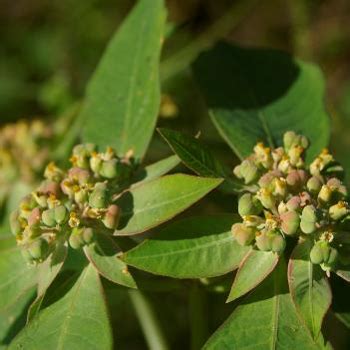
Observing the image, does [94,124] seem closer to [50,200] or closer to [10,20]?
[50,200]

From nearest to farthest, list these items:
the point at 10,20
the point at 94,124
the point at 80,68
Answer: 1. the point at 94,124
2. the point at 80,68
3. the point at 10,20

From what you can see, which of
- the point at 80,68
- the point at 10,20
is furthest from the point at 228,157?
the point at 10,20

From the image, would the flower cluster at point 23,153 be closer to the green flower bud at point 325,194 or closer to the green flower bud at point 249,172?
the green flower bud at point 249,172

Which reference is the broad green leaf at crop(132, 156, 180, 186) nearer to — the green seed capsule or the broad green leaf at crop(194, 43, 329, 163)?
the broad green leaf at crop(194, 43, 329, 163)

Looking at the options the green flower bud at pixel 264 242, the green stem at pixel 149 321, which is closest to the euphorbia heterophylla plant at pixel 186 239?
the green flower bud at pixel 264 242

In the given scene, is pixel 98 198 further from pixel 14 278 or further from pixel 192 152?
pixel 14 278

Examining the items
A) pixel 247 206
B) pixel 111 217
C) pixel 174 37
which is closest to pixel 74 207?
pixel 111 217

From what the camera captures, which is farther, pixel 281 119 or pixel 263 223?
pixel 281 119
